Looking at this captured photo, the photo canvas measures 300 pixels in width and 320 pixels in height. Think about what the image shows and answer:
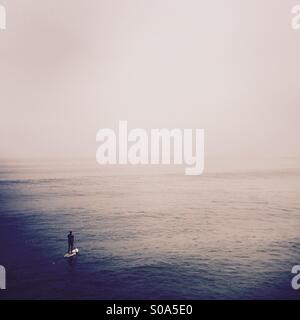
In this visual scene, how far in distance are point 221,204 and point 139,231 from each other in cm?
1797

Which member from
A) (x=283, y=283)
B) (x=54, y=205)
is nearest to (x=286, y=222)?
(x=283, y=283)

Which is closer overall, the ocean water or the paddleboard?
the ocean water

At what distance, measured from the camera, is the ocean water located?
592 inches

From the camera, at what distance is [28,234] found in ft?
81.8

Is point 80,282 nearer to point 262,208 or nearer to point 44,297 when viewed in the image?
point 44,297

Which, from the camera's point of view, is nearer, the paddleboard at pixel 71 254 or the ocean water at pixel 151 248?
the ocean water at pixel 151 248

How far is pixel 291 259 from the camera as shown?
19672mm

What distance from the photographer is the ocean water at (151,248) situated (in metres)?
15.0

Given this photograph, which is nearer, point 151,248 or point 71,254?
point 71,254

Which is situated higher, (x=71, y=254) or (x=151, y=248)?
(x=71, y=254)

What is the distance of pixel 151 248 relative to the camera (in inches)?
867

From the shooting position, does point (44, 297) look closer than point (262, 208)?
Yes
